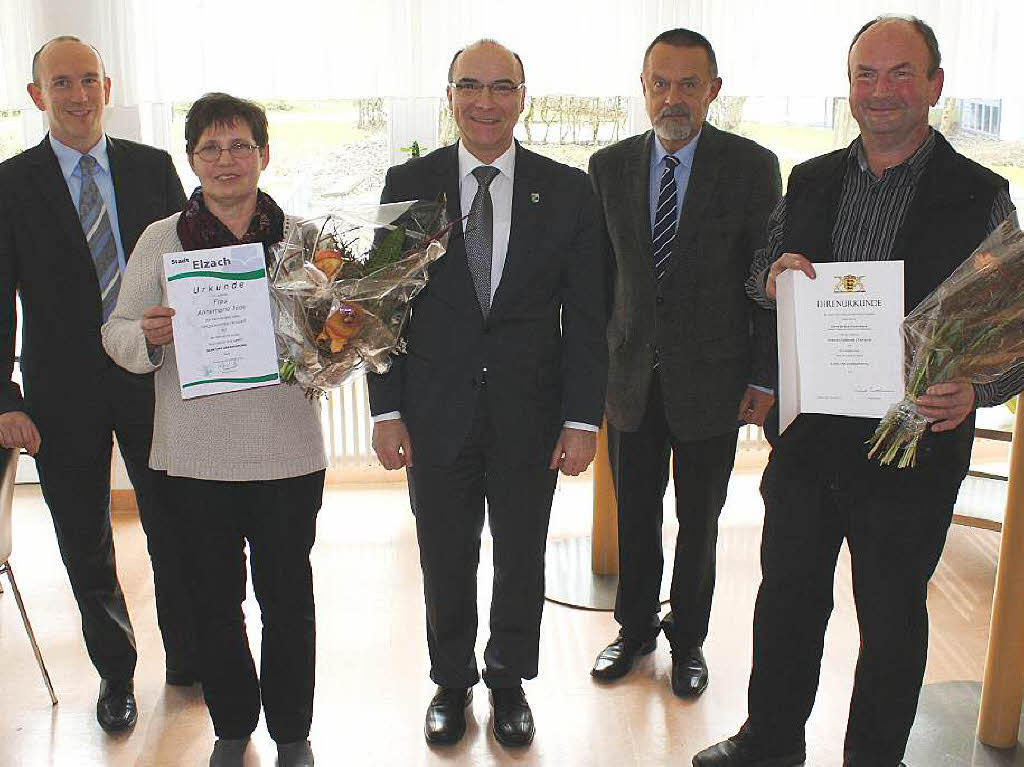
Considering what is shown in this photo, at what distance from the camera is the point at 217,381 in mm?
2350

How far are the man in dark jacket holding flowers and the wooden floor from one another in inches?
20.4

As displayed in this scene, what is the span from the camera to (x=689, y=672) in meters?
3.28

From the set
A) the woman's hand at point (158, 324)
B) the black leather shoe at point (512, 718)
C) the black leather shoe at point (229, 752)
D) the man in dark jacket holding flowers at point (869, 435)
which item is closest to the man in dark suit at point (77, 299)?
the black leather shoe at point (229, 752)

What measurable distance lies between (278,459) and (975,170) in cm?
170

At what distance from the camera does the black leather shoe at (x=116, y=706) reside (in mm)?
3100

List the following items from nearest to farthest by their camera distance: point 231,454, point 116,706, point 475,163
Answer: point 231,454, point 475,163, point 116,706

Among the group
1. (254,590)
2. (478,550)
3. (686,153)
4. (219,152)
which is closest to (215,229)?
(219,152)

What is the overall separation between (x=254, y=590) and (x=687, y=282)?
4.75ft

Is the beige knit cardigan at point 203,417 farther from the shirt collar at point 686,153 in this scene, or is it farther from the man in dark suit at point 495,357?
the shirt collar at point 686,153

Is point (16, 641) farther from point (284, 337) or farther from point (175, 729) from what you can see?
point (284, 337)

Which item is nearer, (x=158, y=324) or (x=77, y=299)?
(x=158, y=324)

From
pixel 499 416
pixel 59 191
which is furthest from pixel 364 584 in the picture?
pixel 59 191

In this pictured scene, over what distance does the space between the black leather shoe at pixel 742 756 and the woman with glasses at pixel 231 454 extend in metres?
1.09

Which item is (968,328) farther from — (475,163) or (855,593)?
(475,163)
